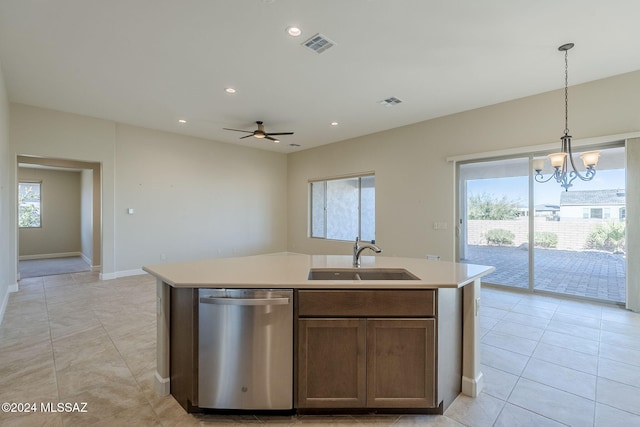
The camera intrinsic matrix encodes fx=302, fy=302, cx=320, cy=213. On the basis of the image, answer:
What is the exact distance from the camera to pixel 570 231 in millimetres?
4336

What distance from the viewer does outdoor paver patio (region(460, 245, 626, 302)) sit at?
4094 mm

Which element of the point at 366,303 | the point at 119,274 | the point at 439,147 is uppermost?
the point at 439,147

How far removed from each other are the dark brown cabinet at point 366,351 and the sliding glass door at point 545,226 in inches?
150

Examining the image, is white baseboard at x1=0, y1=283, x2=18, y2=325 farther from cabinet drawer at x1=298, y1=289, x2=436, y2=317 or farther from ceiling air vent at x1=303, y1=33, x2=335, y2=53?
ceiling air vent at x1=303, y1=33, x2=335, y2=53

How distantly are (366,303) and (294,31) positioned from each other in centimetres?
253

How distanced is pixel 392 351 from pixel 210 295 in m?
1.13

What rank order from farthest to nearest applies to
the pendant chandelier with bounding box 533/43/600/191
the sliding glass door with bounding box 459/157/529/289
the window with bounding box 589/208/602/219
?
the sliding glass door with bounding box 459/157/529/289
the window with bounding box 589/208/602/219
the pendant chandelier with bounding box 533/43/600/191

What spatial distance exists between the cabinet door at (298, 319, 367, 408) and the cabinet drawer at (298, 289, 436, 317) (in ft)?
0.18

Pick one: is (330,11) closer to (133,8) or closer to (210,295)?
(133,8)

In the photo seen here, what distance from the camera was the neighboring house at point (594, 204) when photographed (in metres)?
3.98

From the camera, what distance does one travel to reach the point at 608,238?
408cm

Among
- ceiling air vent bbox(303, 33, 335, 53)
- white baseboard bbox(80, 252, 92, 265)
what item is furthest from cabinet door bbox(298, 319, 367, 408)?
white baseboard bbox(80, 252, 92, 265)

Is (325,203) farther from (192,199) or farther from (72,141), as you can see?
(72,141)

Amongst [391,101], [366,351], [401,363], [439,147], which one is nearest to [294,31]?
Result: [391,101]
